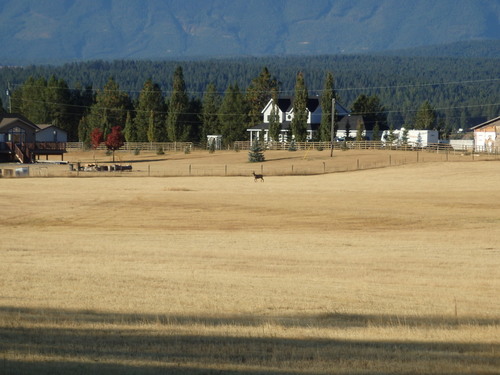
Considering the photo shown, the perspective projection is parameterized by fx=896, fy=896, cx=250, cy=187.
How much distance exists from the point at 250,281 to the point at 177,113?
107496 millimetres

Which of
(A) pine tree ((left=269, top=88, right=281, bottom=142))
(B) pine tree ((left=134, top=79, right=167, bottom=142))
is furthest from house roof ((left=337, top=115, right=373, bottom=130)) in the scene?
(B) pine tree ((left=134, top=79, right=167, bottom=142))

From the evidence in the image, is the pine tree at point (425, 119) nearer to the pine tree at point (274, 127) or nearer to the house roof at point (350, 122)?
the house roof at point (350, 122)

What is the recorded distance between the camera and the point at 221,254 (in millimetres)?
31594

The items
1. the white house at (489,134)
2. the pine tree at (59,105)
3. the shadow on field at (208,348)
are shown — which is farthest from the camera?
the pine tree at (59,105)

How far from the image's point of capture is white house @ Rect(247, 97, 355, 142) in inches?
5217

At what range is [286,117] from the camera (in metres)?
140

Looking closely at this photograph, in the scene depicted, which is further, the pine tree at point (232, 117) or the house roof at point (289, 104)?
the house roof at point (289, 104)

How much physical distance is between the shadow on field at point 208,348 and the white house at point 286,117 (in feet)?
372

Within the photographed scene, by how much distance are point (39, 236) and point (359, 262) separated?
49.2ft

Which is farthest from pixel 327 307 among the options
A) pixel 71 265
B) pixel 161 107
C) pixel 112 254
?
pixel 161 107

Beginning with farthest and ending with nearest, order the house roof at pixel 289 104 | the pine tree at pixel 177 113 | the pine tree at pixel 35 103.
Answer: the pine tree at pixel 35 103
the house roof at pixel 289 104
the pine tree at pixel 177 113

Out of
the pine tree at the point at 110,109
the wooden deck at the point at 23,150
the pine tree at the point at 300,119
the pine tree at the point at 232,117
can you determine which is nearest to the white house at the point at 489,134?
the pine tree at the point at 300,119

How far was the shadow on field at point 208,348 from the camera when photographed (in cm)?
1276

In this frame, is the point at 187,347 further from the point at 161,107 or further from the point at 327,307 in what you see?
the point at 161,107
